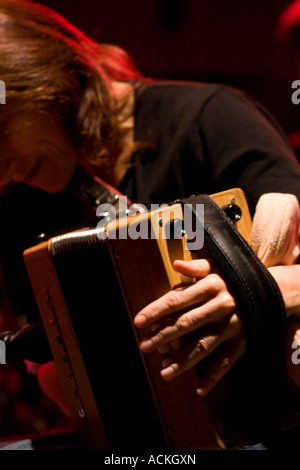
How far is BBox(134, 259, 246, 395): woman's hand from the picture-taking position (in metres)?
0.93

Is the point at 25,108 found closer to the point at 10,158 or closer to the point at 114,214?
the point at 10,158

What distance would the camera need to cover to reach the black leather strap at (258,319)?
36.2 inches

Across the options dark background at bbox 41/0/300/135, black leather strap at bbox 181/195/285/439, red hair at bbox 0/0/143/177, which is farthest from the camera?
dark background at bbox 41/0/300/135

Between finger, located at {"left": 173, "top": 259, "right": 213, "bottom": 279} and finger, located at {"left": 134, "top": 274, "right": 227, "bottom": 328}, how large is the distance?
15 mm

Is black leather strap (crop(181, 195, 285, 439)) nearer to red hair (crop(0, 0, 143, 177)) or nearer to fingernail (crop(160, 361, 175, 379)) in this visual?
fingernail (crop(160, 361, 175, 379))

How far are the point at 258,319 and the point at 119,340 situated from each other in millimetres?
333

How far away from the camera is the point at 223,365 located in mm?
953

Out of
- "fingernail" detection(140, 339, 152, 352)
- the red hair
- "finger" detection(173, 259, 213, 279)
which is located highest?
the red hair

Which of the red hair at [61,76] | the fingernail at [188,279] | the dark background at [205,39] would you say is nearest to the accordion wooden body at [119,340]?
the fingernail at [188,279]

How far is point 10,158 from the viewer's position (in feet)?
4.48

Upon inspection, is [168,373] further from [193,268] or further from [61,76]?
[61,76]

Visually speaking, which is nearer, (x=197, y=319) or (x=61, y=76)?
(x=197, y=319)

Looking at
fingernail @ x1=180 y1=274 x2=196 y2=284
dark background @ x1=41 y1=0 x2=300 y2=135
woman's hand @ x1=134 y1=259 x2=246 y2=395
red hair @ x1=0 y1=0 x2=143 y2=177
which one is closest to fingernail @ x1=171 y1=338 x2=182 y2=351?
woman's hand @ x1=134 y1=259 x2=246 y2=395

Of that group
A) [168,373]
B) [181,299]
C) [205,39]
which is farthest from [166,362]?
[205,39]
